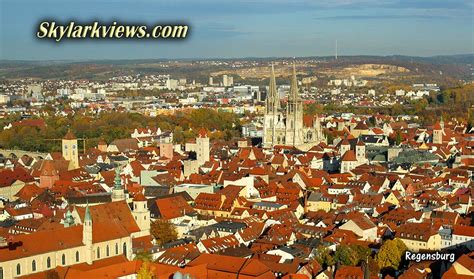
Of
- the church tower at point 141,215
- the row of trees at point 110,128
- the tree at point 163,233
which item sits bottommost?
the row of trees at point 110,128

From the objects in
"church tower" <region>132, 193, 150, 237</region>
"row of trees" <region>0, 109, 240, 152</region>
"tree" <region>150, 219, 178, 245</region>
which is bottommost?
"row of trees" <region>0, 109, 240, 152</region>

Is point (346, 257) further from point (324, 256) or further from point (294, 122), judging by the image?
point (294, 122)

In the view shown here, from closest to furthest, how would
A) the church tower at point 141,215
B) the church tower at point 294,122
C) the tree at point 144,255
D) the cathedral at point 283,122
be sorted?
the tree at point 144,255
the church tower at point 141,215
the church tower at point 294,122
the cathedral at point 283,122

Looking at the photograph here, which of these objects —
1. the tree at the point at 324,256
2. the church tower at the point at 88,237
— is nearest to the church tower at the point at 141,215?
the church tower at the point at 88,237

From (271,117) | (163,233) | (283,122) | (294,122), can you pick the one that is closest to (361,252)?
(163,233)

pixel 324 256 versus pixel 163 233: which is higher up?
pixel 324 256

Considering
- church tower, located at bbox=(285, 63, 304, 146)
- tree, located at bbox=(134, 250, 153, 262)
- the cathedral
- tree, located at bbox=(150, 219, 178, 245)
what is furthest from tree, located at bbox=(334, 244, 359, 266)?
church tower, located at bbox=(285, 63, 304, 146)

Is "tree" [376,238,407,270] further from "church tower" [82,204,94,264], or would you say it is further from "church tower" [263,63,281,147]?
"church tower" [263,63,281,147]

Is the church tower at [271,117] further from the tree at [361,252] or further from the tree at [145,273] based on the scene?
the tree at [145,273]

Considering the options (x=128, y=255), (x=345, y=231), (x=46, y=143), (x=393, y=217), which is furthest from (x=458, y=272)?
(x=46, y=143)
